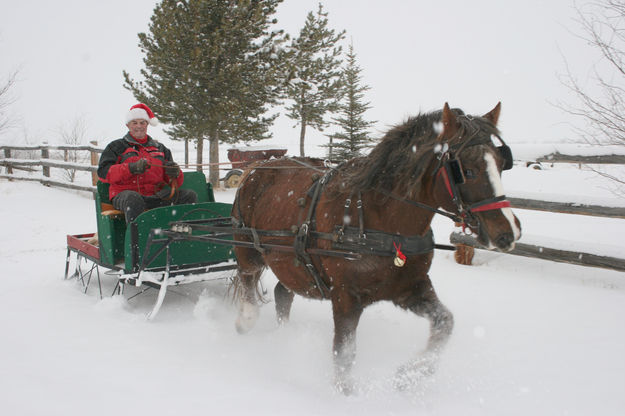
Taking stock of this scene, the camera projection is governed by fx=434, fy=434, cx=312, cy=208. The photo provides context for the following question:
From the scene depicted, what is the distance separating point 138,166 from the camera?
4363 millimetres

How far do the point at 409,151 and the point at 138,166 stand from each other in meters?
2.84

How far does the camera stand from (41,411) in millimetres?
2766

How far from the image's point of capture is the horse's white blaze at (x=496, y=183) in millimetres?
2420

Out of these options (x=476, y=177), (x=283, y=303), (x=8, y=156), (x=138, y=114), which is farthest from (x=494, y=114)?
(x=8, y=156)

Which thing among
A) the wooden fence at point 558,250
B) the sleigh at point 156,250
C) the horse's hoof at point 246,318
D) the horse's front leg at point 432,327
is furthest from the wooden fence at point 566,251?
the sleigh at point 156,250

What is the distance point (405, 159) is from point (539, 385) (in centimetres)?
194

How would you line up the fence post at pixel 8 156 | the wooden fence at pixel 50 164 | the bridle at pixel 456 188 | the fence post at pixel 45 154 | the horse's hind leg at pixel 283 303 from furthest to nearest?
the fence post at pixel 8 156 → the fence post at pixel 45 154 → the wooden fence at pixel 50 164 → the horse's hind leg at pixel 283 303 → the bridle at pixel 456 188

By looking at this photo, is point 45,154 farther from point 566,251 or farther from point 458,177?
point 458,177

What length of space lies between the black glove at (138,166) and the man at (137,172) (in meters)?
0.01

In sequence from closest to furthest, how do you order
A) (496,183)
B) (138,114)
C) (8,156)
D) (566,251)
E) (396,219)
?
(496,183), (396,219), (138,114), (566,251), (8,156)

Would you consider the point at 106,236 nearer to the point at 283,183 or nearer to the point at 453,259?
the point at 283,183

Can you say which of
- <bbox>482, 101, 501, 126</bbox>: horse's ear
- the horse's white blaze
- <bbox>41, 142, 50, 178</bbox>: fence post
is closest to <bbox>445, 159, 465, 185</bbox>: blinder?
the horse's white blaze

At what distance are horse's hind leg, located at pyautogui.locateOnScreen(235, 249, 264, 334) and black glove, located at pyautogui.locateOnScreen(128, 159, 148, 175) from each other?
4.11 feet

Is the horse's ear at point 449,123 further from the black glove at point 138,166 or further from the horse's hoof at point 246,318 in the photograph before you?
the black glove at point 138,166
